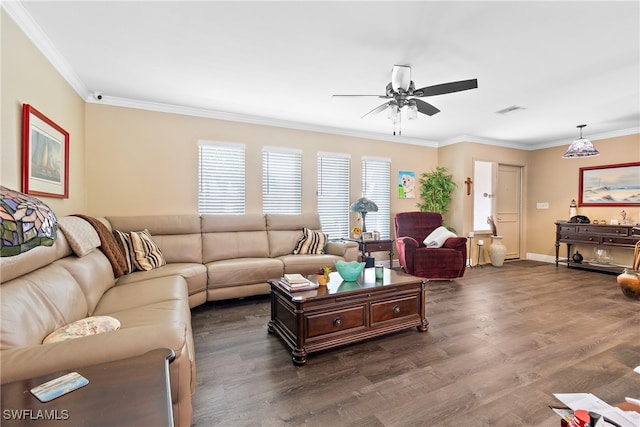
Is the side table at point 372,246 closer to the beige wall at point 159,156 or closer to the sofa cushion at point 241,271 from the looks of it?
the beige wall at point 159,156

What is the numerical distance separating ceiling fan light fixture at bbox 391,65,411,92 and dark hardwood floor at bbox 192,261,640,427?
231 centimetres

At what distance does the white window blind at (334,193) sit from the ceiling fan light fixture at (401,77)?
2.38 meters

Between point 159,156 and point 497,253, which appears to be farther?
point 497,253

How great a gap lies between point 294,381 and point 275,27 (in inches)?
102

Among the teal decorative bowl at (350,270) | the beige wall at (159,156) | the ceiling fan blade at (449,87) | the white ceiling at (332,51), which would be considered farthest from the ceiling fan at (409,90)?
the beige wall at (159,156)

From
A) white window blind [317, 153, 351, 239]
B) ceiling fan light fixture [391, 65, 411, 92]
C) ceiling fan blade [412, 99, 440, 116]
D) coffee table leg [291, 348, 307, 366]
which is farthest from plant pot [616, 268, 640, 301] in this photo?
coffee table leg [291, 348, 307, 366]

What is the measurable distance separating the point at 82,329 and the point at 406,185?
5.39 m

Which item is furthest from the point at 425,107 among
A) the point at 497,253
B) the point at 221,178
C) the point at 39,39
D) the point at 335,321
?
the point at 497,253

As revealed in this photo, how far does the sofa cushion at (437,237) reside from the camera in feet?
16.0

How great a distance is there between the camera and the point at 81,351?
112cm

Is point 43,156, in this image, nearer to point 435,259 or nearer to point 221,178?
point 221,178

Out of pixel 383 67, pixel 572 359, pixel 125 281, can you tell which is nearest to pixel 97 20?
pixel 125 281

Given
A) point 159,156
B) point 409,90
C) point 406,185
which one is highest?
point 409,90

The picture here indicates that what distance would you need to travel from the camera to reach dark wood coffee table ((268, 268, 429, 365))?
7.57ft
